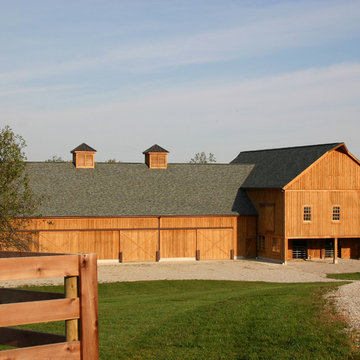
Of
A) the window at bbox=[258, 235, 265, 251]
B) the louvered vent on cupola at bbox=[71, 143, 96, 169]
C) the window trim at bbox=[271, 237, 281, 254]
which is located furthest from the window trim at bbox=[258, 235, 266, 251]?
the louvered vent on cupola at bbox=[71, 143, 96, 169]

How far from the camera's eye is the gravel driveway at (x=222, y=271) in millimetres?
37031

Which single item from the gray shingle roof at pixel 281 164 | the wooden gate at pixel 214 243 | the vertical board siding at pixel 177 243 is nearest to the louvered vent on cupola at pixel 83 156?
the vertical board siding at pixel 177 243

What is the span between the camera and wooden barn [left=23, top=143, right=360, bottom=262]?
147 ft

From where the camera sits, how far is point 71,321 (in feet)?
19.5

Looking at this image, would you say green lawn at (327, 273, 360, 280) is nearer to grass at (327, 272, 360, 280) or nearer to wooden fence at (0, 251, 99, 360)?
grass at (327, 272, 360, 280)

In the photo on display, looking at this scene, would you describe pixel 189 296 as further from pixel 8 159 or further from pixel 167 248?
pixel 167 248

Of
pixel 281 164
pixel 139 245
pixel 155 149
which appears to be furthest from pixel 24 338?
pixel 155 149

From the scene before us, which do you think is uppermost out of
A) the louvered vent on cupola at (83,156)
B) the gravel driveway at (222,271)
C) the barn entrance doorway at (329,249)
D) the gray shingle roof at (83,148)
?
the gray shingle roof at (83,148)

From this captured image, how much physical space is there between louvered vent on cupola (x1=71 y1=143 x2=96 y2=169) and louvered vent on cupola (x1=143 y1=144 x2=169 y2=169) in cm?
500

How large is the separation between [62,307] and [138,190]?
42839 mm

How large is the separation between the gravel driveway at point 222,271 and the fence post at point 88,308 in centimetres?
3002

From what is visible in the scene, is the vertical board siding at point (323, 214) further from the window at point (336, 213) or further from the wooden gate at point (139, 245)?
the wooden gate at point (139, 245)

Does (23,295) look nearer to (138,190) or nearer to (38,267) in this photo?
(38,267)

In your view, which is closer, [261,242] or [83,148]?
[261,242]
